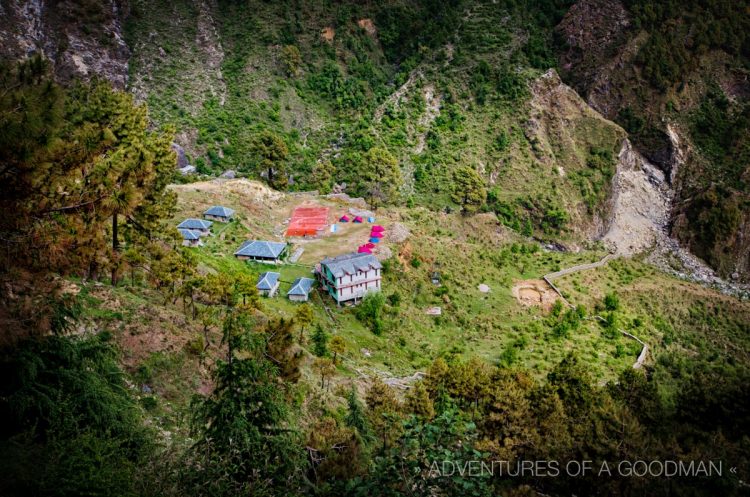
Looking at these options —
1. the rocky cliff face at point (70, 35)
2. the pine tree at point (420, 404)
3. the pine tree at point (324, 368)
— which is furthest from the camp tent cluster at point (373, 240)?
the rocky cliff face at point (70, 35)

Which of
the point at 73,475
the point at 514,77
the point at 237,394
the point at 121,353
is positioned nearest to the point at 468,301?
the point at 121,353

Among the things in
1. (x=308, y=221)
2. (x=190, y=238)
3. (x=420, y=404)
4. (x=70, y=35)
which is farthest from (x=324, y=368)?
(x=70, y=35)

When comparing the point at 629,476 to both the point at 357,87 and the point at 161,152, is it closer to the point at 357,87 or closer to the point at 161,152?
the point at 161,152

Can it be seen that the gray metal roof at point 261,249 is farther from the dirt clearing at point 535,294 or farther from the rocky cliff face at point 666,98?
the rocky cliff face at point 666,98


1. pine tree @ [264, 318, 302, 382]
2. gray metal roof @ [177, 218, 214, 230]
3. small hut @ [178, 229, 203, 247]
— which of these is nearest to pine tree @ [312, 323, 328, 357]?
pine tree @ [264, 318, 302, 382]

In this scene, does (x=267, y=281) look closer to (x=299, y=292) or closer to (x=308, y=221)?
(x=299, y=292)

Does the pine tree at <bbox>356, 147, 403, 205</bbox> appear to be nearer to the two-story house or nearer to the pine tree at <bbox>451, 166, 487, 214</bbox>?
the pine tree at <bbox>451, 166, 487, 214</bbox>
